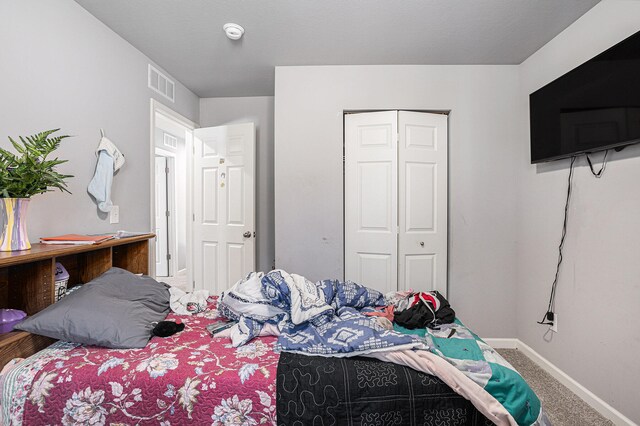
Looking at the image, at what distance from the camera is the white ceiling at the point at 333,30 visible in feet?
6.16

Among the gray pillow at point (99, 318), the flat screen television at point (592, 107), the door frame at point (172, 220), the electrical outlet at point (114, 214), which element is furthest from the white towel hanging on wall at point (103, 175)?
the flat screen television at point (592, 107)

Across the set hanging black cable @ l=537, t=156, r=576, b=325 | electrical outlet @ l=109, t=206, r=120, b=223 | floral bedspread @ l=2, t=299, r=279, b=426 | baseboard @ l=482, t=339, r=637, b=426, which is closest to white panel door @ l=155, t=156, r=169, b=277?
electrical outlet @ l=109, t=206, r=120, b=223

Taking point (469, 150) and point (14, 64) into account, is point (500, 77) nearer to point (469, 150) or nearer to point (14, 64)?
point (469, 150)

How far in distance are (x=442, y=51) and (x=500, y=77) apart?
67 centimetres

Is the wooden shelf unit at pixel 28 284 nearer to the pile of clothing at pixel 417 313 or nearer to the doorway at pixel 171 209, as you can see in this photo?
the pile of clothing at pixel 417 313

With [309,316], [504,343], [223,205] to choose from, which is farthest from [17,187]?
[504,343]

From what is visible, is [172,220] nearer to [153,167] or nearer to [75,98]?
[153,167]

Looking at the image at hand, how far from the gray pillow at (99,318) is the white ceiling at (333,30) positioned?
1.80 metres

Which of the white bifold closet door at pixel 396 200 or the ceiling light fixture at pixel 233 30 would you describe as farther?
the white bifold closet door at pixel 396 200

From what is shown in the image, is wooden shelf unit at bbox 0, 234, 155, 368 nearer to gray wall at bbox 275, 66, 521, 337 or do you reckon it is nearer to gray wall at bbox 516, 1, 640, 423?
gray wall at bbox 275, 66, 521, 337

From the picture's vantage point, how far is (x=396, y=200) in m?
2.66

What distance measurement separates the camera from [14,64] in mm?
1471

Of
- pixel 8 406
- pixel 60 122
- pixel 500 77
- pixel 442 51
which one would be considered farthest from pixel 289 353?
pixel 500 77

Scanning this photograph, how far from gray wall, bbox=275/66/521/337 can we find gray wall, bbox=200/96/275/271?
2.44ft
